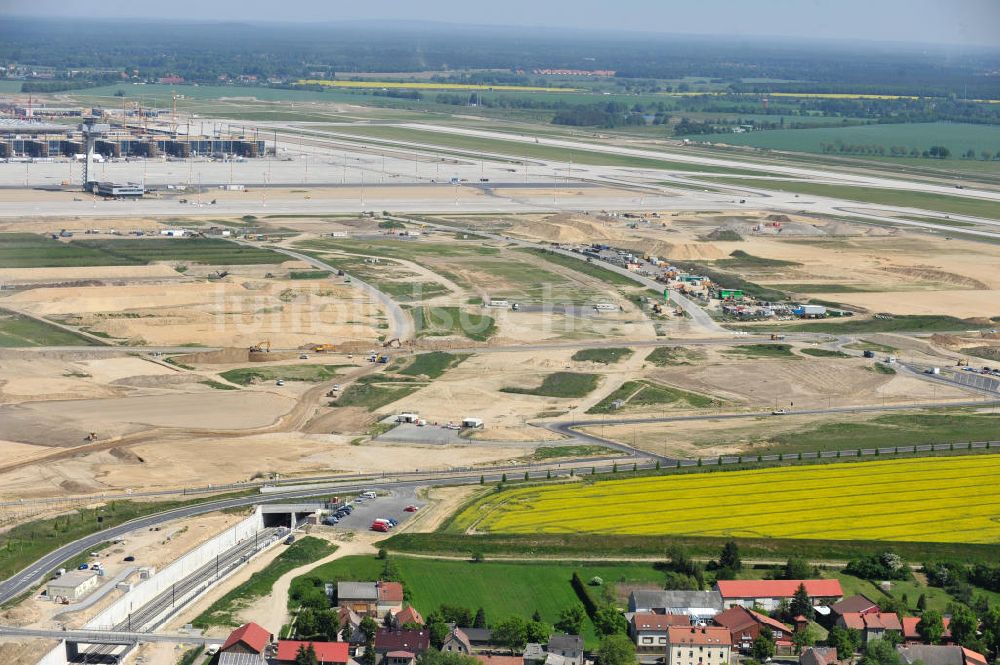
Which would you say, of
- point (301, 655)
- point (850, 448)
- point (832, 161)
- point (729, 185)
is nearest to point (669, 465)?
point (850, 448)

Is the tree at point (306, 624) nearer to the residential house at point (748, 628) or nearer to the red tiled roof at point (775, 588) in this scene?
the residential house at point (748, 628)

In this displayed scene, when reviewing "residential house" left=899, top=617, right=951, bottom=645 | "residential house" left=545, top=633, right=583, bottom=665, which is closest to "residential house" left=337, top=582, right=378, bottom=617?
"residential house" left=545, top=633, right=583, bottom=665

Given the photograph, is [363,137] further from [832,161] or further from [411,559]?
[411,559]

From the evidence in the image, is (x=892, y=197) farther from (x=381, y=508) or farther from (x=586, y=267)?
(x=381, y=508)

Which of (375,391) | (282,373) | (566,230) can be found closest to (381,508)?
(375,391)

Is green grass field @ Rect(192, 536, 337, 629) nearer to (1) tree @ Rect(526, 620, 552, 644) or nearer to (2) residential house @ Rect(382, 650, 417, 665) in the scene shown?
(2) residential house @ Rect(382, 650, 417, 665)
